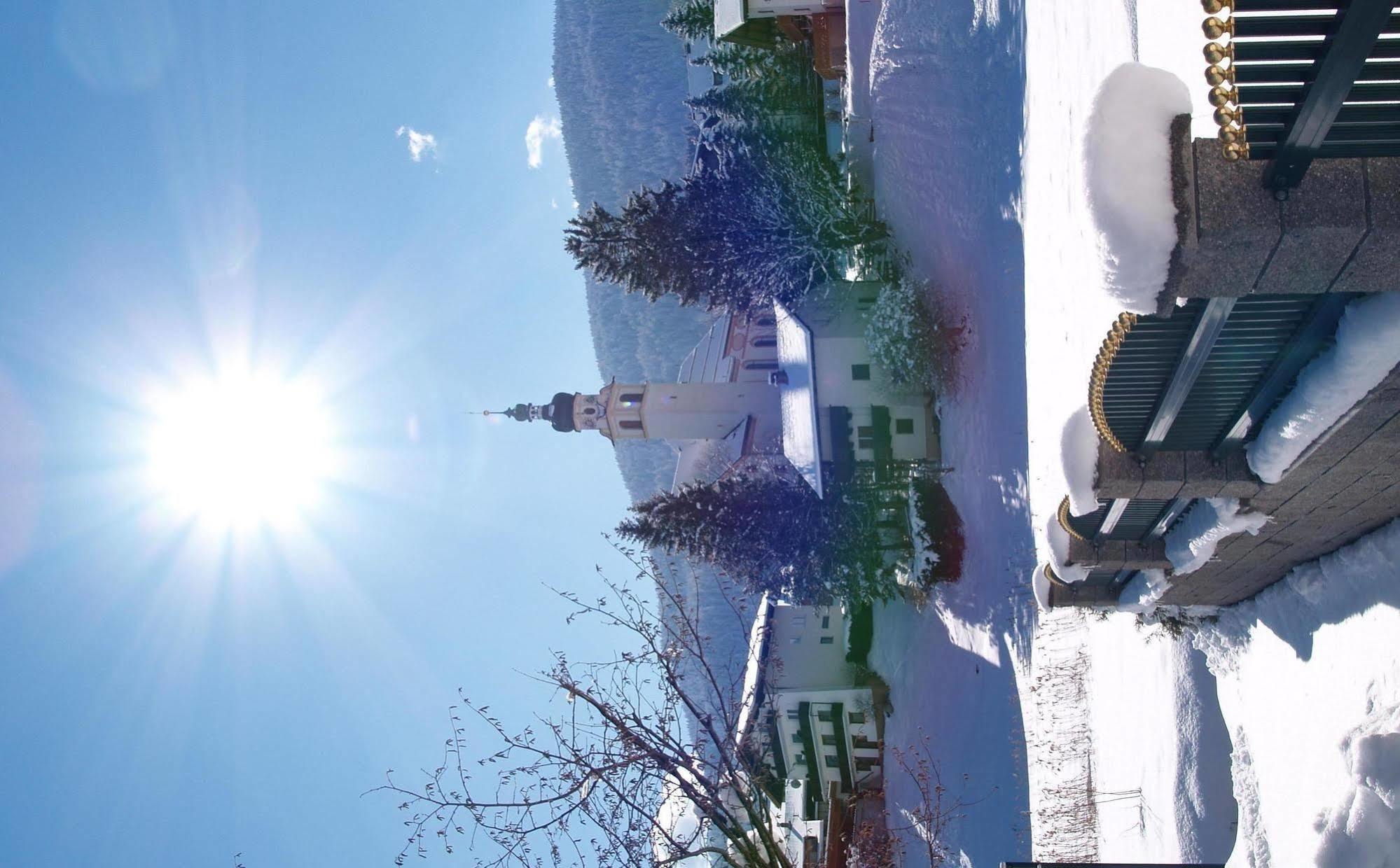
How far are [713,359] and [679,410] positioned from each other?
33.8 feet

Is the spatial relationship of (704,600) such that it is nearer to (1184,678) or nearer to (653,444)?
(653,444)

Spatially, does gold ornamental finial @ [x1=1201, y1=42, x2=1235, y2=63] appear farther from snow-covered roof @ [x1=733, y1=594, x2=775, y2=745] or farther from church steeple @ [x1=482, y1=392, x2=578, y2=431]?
church steeple @ [x1=482, y1=392, x2=578, y2=431]

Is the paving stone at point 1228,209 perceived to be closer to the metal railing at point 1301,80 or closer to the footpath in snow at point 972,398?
the metal railing at point 1301,80

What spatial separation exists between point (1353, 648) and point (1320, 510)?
56.7 inches

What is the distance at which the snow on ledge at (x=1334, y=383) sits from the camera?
5.36 m

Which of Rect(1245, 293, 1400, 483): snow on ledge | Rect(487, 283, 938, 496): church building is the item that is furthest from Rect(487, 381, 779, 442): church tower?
Rect(1245, 293, 1400, 483): snow on ledge

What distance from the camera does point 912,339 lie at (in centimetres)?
2548

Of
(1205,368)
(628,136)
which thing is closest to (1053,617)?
(1205,368)

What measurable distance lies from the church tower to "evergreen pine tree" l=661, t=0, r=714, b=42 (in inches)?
773

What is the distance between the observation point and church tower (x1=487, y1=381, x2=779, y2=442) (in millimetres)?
36406

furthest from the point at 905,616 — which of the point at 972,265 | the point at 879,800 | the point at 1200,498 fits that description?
the point at 1200,498

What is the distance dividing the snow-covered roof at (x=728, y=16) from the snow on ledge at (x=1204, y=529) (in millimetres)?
31206

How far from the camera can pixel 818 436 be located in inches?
1074

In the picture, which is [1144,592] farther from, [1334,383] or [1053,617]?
Result: [1334,383]
